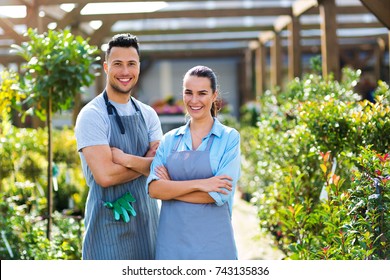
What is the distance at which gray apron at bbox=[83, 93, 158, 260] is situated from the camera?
2396mm

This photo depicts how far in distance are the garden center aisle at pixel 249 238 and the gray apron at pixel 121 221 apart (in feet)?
5.41

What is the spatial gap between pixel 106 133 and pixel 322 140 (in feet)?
4.82

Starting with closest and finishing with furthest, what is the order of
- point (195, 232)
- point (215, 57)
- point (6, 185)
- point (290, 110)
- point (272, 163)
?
point (195, 232) < point (272, 163) < point (290, 110) < point (6, 185) < point (215, 57)

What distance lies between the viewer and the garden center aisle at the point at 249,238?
4.65 metres

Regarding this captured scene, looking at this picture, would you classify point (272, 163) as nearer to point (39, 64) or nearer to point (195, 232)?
point (39, 64)

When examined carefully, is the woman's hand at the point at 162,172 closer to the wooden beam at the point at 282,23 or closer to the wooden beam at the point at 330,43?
the wooden beam at the point at 330,43

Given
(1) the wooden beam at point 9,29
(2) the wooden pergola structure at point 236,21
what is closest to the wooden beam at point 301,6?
(2) the wooden pergola structure at point 236,21

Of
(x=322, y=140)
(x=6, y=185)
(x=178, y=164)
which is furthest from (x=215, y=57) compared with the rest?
(x=178, y=164)

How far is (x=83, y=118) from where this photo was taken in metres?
2.38

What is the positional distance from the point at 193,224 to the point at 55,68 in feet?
6.07

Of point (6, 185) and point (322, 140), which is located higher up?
point (322, 140)

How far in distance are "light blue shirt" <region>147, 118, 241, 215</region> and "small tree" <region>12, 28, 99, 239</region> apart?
1510mm

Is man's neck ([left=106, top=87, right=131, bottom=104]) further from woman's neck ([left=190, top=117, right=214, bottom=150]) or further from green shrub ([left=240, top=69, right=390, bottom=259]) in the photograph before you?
green shrub ([left=240, top=69, right=390, bottom=259])

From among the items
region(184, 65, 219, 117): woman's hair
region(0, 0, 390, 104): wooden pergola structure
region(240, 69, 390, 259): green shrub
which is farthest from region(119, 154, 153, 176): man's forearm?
region(0, 0, 390, 104): wooden pergola structure
